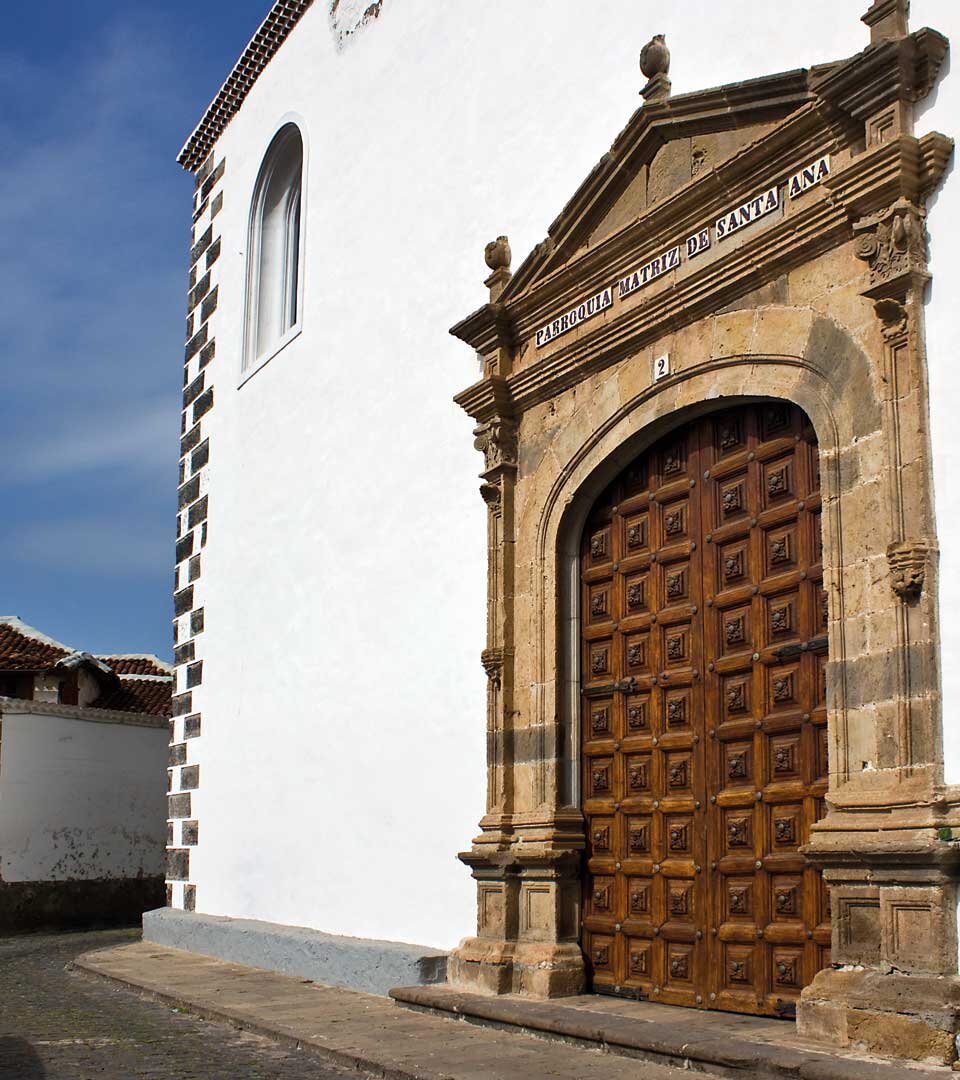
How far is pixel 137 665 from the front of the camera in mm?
22375

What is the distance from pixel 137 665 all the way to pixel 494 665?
1678 cm

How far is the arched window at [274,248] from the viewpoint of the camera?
1034 centimetres

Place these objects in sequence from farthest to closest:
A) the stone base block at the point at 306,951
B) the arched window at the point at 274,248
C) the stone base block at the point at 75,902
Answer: the stone base block at the point at 75,902
the arched window at the point at 274,248
the stone base block at the point at 306,951

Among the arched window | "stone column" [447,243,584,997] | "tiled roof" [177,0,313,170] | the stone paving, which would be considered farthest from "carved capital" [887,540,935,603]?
"tiled roof" [177,0,313,170]

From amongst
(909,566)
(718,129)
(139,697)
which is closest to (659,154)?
(718,129)

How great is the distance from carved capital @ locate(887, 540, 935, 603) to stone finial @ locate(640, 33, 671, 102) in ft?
8.46

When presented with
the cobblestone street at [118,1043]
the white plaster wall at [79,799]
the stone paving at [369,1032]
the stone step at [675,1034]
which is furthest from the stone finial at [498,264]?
the white plaster wall at [79,799]

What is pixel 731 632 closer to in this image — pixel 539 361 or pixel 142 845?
pixel 539 361

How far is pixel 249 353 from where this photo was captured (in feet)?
33.9

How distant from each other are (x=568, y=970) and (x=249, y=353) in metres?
5.84

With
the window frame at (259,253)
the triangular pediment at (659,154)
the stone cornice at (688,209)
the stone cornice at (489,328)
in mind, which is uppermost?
the window frame at (259,253)

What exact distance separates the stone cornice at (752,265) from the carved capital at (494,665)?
49.5 inches

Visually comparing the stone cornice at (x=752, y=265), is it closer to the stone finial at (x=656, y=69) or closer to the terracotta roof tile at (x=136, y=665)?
the stone finial at (x=656, y=69)

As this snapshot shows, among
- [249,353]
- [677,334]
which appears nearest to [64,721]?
[249,353]
